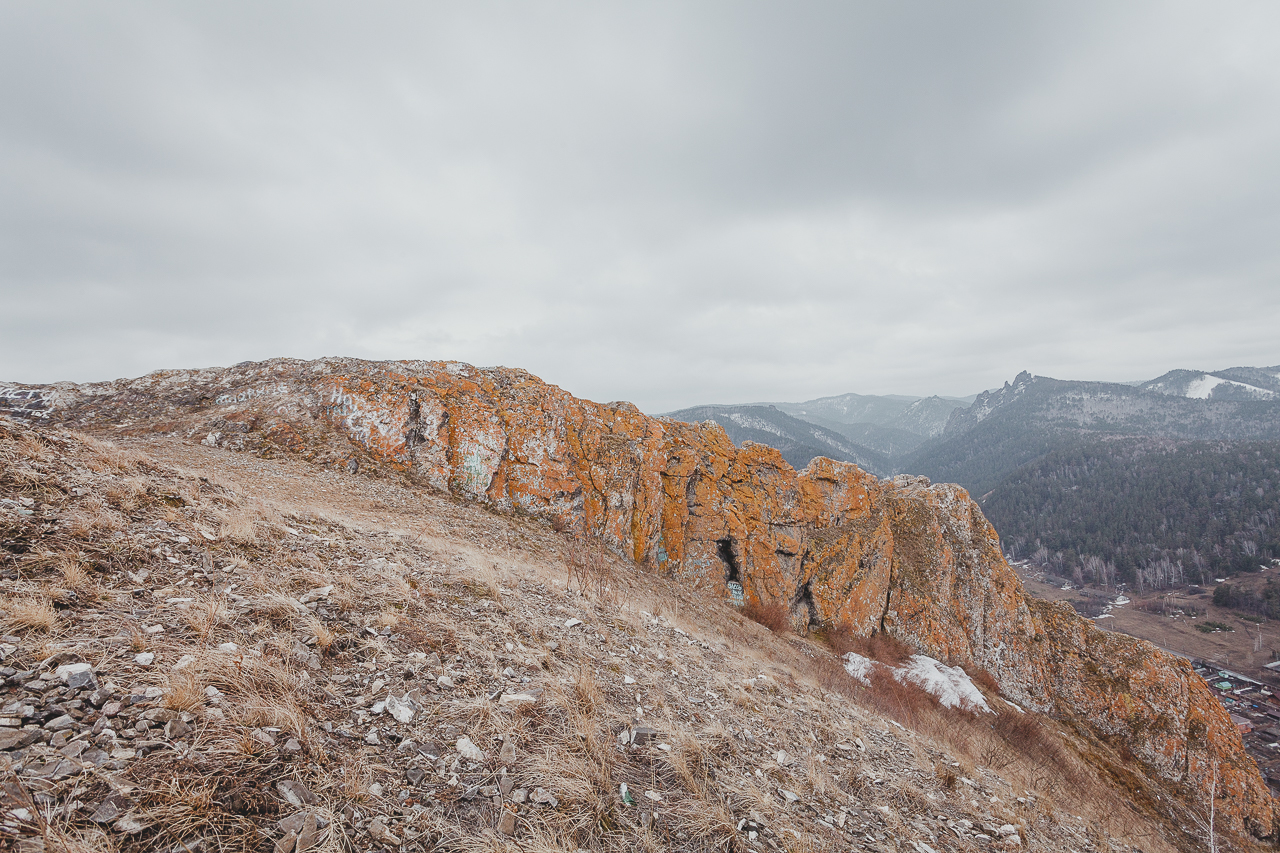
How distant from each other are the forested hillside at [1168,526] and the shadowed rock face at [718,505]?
176 metres

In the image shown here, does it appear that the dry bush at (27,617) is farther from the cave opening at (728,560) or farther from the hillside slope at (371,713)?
the cave opening at (728,560)

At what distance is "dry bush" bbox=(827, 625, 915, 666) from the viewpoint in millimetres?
22703

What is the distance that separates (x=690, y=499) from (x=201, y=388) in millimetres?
24038

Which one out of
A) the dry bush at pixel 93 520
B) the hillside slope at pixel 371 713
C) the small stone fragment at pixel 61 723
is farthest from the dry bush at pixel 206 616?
the dry bush at pixel 93 520

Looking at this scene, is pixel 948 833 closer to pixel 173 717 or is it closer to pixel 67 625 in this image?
pixel 173 717

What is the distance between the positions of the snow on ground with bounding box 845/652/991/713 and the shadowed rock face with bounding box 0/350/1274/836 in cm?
369

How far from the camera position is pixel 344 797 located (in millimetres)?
3461

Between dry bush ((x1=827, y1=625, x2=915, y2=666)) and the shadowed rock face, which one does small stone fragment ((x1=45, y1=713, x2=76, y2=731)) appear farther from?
dry bush ((x1=827, y1=625, x2=915, y2=666))

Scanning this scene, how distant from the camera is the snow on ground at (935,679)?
62.9ft

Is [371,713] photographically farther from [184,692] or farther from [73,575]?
[73,575]

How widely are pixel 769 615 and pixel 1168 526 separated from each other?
238387 mm

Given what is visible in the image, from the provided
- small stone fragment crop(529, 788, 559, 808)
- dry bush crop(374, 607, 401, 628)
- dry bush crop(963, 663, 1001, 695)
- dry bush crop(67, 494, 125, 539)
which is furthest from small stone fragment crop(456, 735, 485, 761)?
dry bush crop(963, 663, 1001, 695)

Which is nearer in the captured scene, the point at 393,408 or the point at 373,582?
the point at 373,582

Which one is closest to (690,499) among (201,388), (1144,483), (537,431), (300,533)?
(537,431)
